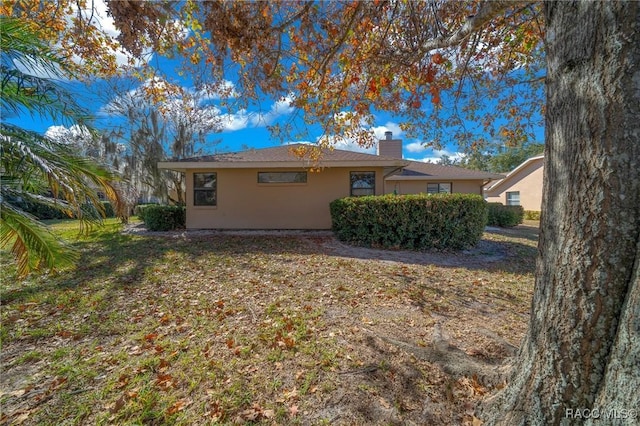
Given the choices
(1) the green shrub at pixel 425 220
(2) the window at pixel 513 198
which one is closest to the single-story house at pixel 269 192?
(1) the green shrub at pixel 425 220

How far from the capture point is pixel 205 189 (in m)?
11.8

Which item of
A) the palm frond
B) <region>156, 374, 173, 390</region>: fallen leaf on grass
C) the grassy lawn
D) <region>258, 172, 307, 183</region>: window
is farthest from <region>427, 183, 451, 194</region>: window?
<region>156, 374, 173, 390</region>: fallen leaf on grass

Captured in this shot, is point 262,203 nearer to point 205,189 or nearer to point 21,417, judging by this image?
point 205,189

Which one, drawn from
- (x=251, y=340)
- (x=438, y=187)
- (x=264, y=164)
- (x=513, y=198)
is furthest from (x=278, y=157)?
(x=513, y=198)

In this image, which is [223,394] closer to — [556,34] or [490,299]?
[556,34]

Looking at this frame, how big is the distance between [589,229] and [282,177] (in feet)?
35.2

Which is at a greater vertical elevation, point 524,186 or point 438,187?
point 524,186

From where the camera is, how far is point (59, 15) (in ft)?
16.6

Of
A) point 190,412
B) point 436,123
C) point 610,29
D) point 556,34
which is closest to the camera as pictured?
point 610,29

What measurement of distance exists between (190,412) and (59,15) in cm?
698

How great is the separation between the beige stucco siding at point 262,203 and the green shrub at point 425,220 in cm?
337

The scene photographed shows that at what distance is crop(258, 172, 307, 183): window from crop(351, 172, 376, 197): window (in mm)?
2036

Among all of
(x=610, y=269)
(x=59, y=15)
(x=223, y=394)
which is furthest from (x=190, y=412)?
(x=59, y=15)

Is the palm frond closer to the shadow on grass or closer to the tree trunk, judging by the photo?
the shadow on grass
